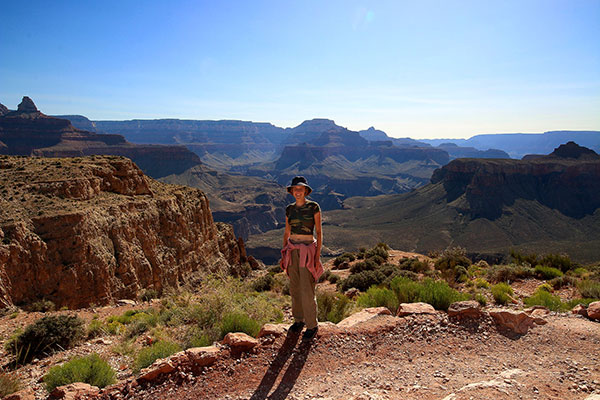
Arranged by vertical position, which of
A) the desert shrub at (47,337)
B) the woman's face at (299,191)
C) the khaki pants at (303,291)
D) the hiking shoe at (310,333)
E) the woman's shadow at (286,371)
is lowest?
the desert shrub at (47,337)

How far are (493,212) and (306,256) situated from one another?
79213 millimetres

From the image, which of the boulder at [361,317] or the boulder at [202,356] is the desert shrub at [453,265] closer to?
the boulder at [361,317]

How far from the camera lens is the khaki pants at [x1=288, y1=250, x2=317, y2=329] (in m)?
5.31

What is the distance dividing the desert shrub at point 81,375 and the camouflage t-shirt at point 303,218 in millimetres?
3623

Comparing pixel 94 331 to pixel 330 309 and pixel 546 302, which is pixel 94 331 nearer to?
pixel 330 309

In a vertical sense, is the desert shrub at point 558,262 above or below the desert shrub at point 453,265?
above

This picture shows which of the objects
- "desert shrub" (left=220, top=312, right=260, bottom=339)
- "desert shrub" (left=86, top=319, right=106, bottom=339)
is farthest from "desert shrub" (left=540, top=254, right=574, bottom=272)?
"desert shrub" (left=86, top=319, right=106, bottom=339)

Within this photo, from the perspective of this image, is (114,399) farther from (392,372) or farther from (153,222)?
(153,222)

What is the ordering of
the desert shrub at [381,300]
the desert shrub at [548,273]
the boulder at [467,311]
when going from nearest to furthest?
1. the boulder at [467,311]
2. the desert shrub at [381,300]
3. the desert shrub at [548,273]

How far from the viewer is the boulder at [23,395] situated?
4143 mm

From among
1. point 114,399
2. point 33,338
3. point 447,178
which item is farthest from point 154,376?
point 447,178

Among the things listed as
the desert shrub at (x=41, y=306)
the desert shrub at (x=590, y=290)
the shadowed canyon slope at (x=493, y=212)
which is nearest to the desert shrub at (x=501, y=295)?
the desert shrub at (x=590, y=290)

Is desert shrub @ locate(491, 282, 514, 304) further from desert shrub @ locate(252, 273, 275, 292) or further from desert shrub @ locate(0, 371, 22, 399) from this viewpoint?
desert shrub @ locate(0, 371, 22, 399)

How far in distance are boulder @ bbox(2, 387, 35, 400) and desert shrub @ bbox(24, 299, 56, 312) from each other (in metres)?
10.9
